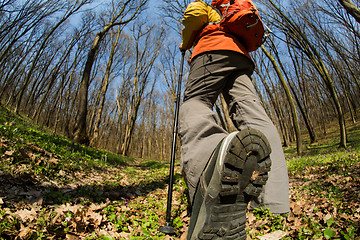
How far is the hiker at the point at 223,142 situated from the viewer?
42.1 inches

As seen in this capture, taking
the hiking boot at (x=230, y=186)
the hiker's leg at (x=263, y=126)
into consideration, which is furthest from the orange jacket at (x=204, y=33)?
the hiking boot at (x=230, y=186)

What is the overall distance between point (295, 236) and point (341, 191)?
1356mm

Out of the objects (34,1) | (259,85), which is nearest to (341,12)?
(259,85)

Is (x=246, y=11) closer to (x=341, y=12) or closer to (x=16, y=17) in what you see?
(x=341, y=12)

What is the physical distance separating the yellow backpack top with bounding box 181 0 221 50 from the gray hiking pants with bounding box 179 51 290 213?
0.38m

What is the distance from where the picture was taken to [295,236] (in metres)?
1.42

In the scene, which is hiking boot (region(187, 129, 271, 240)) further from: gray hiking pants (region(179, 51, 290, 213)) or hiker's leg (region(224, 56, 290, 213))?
hiker's leg (region(224, 56, 290, 213))

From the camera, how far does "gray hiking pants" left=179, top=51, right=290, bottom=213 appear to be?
56.8 inches

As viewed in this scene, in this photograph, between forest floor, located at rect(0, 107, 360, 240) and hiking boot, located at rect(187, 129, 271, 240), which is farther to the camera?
forest floor, located at rect(0, 107, 360, 240)

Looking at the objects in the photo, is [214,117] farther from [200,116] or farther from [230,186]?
[230,186]

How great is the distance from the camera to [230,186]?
3.48 feet

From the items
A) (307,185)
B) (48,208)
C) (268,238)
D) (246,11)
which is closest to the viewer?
(268,238)

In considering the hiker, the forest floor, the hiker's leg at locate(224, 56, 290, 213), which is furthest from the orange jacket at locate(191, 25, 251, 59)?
the forest floor

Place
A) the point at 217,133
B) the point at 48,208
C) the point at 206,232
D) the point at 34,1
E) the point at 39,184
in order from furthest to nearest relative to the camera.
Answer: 1. the point at 34,1
2. the point at 39,184
3. the point at 48,208
4. the point at 217,133
5. the point at 206,232
